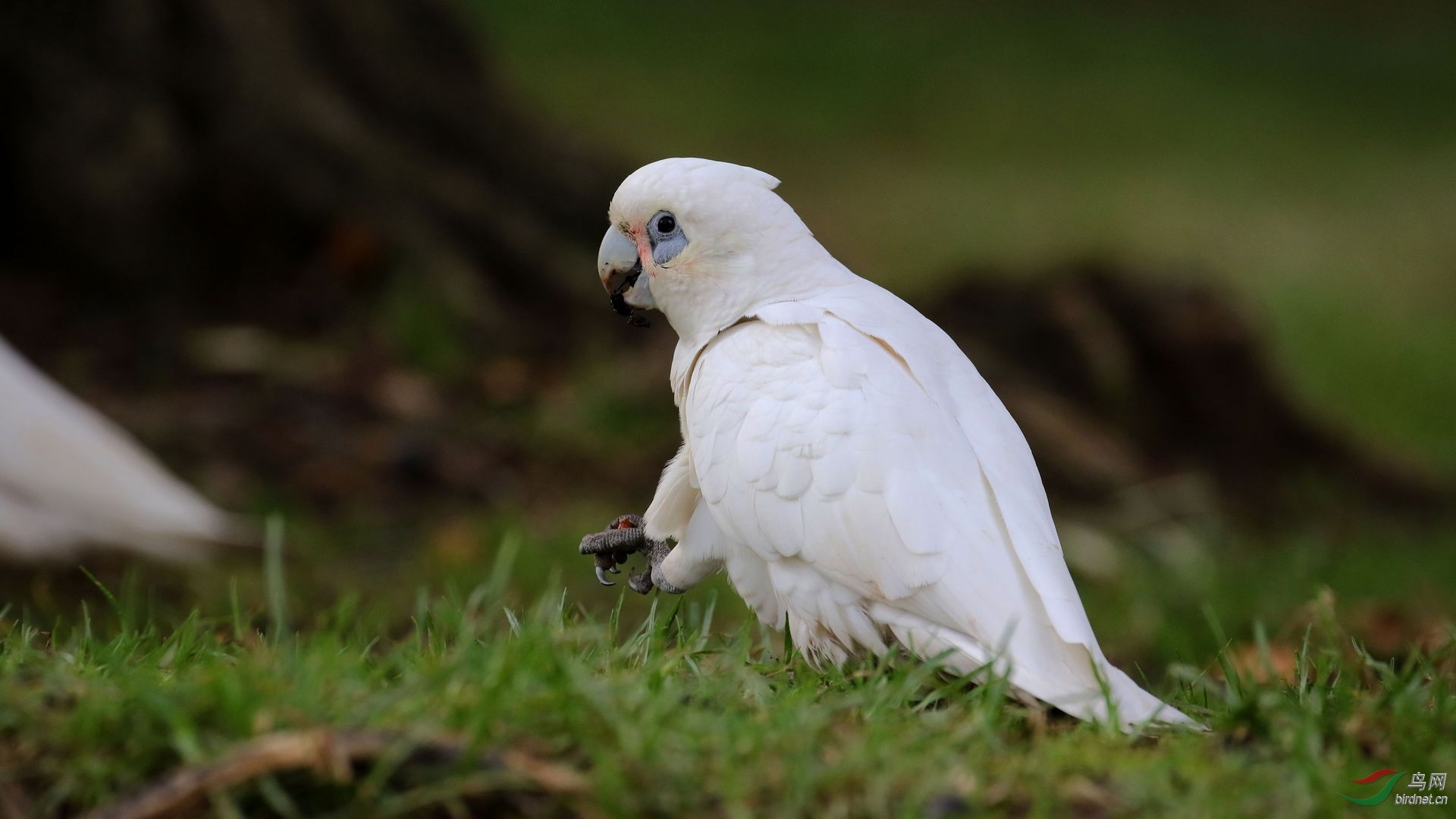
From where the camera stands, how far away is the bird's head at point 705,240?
3047mm

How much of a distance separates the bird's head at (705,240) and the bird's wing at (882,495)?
21 cm

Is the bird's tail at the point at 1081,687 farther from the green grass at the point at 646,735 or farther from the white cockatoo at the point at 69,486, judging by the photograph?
the white cockatoo at the point at 69,486

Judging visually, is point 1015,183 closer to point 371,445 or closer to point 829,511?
point 371,445

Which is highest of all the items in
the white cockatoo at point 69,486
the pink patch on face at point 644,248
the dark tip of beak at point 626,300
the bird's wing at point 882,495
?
the pink patch on face at point 644,248

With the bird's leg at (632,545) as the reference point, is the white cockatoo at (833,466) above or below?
above

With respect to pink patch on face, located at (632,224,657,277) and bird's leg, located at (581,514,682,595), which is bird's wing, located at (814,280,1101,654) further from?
bird's leg, located at (581,514,682,595)

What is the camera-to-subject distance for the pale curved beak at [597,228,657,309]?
3150 mm

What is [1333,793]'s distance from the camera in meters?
2.04

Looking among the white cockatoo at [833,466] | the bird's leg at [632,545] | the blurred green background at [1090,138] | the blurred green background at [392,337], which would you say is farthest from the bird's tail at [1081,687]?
the blurred green background at [1090,138]

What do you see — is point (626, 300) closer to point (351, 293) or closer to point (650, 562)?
point (650, 562)

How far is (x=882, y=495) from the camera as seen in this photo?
103 inches

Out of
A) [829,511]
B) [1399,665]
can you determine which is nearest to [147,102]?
[829,511]

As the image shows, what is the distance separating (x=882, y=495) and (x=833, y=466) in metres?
0.11

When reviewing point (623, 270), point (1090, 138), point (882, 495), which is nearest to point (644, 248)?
point (623, 270)
